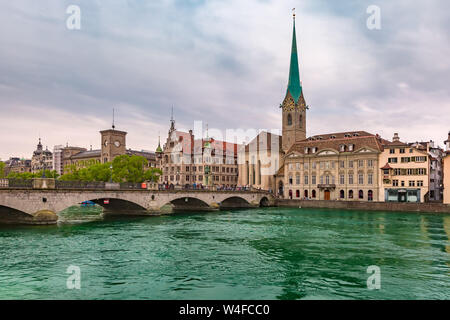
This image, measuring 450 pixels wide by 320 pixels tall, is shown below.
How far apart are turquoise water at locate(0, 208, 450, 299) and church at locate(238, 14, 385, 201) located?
42.5 meters

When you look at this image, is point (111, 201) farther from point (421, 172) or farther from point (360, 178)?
point (421, 172)

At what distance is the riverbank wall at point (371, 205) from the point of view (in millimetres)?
59744

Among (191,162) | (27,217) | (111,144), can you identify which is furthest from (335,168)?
(111,144)

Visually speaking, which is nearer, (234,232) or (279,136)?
(234,232)

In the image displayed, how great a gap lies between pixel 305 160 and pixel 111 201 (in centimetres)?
4935

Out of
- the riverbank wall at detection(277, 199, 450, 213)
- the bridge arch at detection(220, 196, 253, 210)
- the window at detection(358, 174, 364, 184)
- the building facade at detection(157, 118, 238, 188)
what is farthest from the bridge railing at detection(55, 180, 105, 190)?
the building facade at detection(157, 118, 238, 188)

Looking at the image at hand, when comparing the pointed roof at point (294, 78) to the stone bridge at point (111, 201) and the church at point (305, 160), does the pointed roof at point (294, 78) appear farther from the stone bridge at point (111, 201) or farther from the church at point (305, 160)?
the stone bridge at point (111, 201)

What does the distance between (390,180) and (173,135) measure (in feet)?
187

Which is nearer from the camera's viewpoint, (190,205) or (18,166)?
(190,205)

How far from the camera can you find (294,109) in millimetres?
103438

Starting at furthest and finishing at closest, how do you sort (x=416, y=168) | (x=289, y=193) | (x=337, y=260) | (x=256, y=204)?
(x=289, y=193) < (x=256, y=204) < (x=416, y=168) < (x=337, y=260)

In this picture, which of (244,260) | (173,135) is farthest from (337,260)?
(173,135)

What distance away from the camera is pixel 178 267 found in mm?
20172
